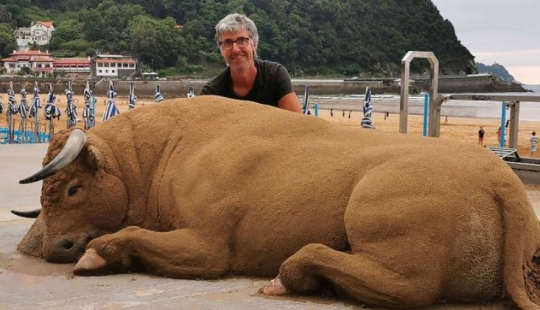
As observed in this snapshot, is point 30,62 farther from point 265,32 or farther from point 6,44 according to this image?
point 265,32

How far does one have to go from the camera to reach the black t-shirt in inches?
270

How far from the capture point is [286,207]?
485cm

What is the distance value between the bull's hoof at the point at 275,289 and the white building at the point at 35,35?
129 meters

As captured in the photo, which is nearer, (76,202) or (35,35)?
(76,202)

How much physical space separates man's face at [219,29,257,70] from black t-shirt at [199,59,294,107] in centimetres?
29

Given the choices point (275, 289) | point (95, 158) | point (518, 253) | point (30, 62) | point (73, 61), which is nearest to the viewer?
point (518, 253)

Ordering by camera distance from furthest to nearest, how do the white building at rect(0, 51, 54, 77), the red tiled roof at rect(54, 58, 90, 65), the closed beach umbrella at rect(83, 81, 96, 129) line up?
the red tiled roof at rect(54, 58, 90, 65)
the white building at rect(0, 51, 54, 77)
the closed beach umbrella at rect(83, 81, 96, 129)

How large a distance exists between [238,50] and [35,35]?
129 meters

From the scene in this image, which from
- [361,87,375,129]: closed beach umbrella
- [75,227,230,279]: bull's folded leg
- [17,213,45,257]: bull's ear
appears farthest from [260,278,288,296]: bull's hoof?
[361,87,375,129]: closed beach umbrella

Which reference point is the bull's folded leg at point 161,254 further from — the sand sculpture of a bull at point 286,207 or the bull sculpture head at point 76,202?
the bull sculpture head at point 76,202

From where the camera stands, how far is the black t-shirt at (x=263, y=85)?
6.85 m

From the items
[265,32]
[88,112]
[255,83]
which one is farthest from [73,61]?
[255,83]

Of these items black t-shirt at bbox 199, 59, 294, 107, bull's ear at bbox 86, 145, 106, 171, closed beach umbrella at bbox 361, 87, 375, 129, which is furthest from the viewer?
closed beach umbrella at bbox 361, 87, 375, 129

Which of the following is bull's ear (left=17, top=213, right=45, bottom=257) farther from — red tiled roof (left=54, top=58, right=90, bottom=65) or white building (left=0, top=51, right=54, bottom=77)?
red tiled roof (left=54, top=58, right=90, bottom=65)
